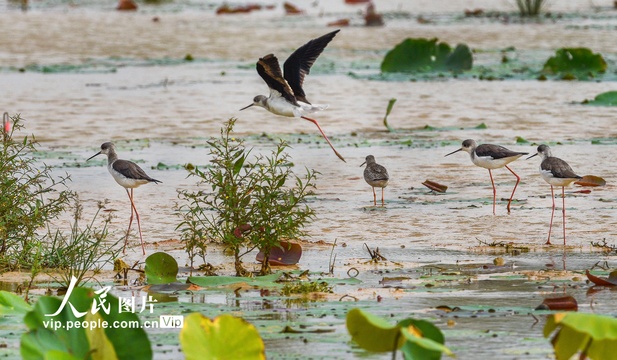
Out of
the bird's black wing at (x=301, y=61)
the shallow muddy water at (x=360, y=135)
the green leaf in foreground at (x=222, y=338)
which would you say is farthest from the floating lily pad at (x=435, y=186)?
the green leaf in foreground at (x=222, y=338)

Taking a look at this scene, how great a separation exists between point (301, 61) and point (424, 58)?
8.45 meters

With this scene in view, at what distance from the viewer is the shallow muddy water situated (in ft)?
23.5

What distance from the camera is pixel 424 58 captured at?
20.3m

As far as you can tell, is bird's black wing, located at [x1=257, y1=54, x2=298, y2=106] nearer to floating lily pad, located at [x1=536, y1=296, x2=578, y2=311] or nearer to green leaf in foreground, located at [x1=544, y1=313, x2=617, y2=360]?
floating lily pad, located at [x1=536, y1=296, x2=578, y2=311]

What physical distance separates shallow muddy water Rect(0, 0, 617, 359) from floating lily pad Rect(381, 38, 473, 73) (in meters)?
0.53

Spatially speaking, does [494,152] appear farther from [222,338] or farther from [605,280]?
[222,338]

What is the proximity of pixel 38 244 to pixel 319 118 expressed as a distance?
8.98 meters

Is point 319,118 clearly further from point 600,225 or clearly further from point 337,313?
point 337,313

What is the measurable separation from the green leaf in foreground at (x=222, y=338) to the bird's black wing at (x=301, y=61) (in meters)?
7.08

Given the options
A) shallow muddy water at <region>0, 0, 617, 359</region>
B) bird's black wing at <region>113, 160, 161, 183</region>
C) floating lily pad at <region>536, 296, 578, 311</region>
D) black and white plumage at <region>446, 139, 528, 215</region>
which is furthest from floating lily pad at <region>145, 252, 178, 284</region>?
black and white plumage at <region>446, 139, 528, 215</region>

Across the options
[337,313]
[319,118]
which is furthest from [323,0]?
[337,313]

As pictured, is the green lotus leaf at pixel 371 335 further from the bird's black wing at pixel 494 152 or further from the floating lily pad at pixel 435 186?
the floating lily pad at pixel 435 186

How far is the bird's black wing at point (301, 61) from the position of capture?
11836 millimetres

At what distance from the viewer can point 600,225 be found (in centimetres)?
945
